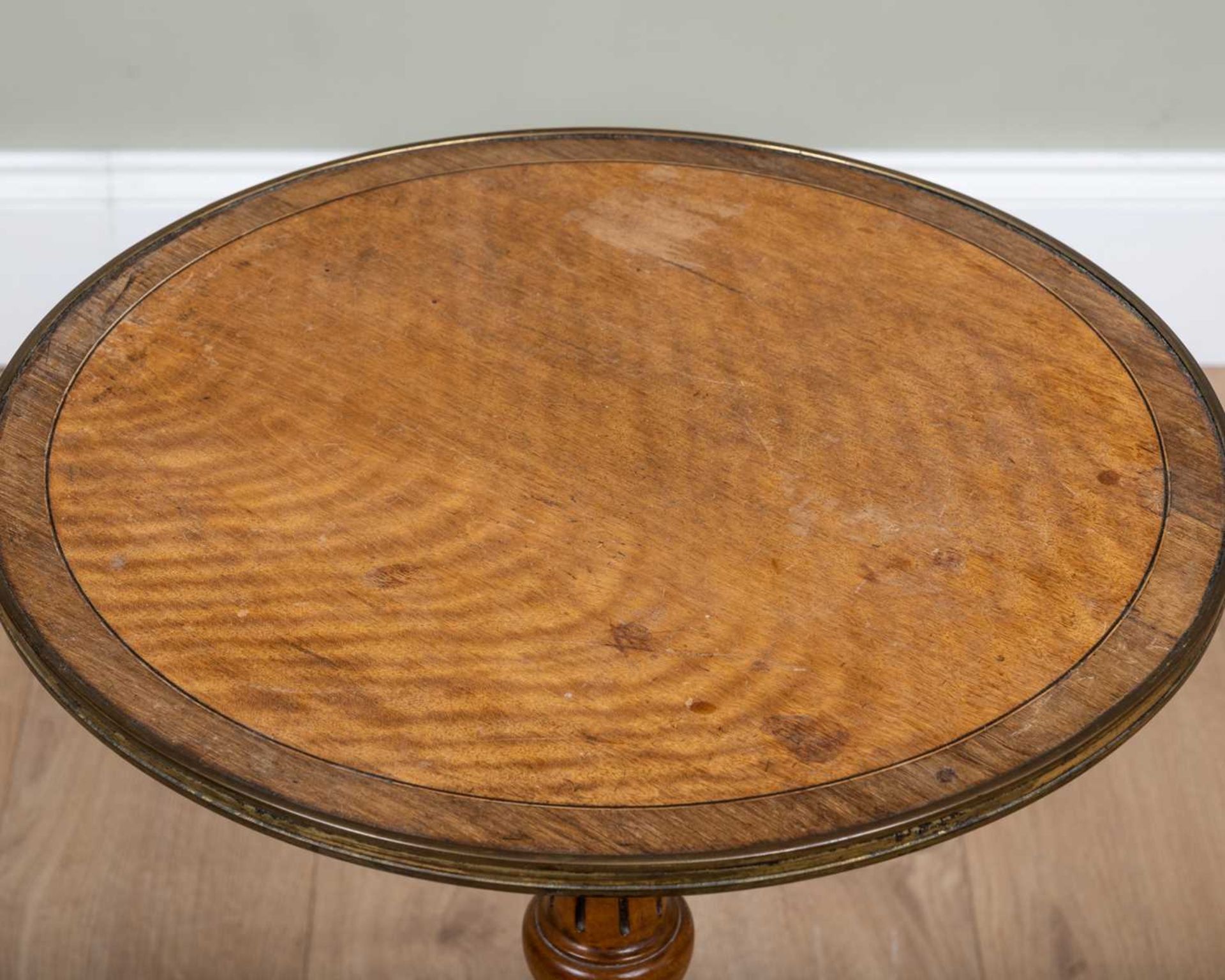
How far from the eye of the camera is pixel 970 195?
178cm

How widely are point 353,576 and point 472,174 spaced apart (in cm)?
40

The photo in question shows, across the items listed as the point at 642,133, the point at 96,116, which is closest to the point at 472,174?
the point at 642,133

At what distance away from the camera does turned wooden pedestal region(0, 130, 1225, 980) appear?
688 millimetres

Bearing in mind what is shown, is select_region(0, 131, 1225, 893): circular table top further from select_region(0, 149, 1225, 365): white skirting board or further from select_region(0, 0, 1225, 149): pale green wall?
select_region(0, 149, 1225, 365): white skirting board

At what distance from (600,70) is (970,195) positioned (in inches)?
17.5

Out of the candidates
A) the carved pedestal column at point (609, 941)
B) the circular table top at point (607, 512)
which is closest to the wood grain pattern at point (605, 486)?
the circular table top at point (607, 512)

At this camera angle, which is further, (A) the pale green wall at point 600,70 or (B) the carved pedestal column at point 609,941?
(A) the pale green wall at point 600,70

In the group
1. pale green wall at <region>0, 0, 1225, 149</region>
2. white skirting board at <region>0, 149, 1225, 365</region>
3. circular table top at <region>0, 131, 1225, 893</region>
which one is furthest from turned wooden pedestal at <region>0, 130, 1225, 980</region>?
white skirting board at <region>0, 149, 1225, 365</region>

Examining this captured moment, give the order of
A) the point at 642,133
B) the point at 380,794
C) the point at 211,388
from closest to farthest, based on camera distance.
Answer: the point at 380,794
the point at 211,388
the point at 642,133

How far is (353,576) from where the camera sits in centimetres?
79

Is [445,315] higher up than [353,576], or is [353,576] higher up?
[445,315]

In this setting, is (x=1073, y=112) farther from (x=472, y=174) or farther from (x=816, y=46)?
(x=472, y=174)

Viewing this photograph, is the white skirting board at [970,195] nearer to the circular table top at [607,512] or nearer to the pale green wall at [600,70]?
the pale green wall at [600,70]

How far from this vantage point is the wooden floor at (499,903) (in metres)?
1.28
